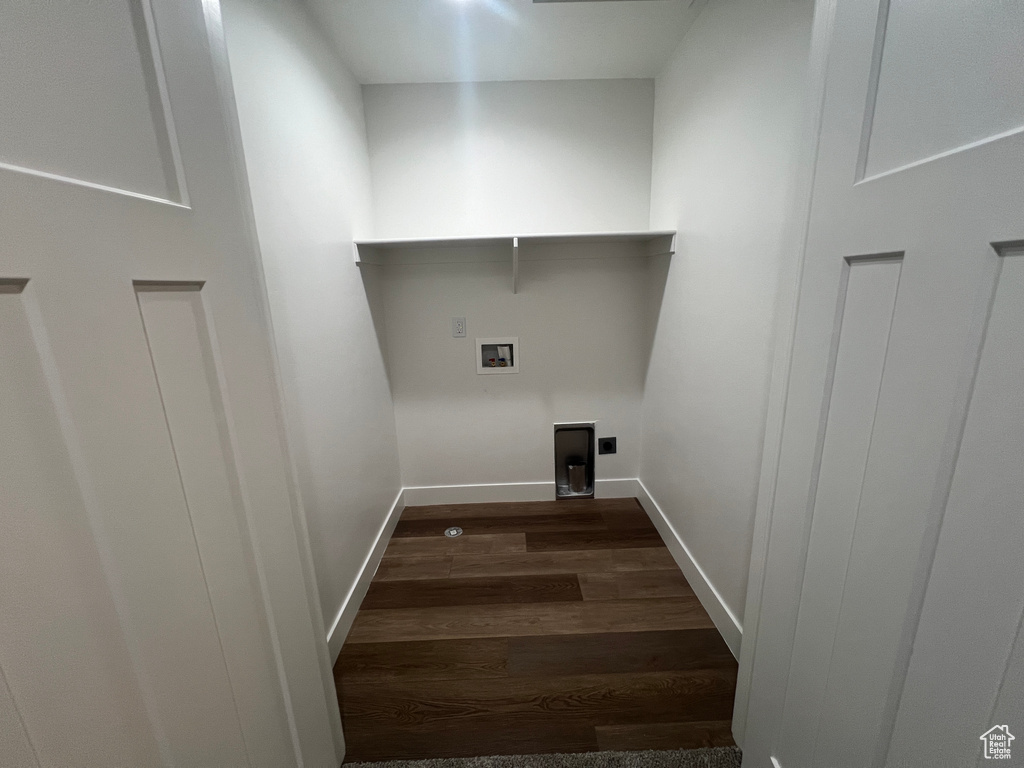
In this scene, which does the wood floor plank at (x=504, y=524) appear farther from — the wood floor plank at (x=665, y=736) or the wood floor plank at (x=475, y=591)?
the wood floor plank at (x=665, y=736)

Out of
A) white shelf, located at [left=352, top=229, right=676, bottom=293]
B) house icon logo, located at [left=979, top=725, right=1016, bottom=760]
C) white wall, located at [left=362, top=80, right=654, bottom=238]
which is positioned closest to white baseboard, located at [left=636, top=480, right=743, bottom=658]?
house icon logo, located at [left=979, top=725, right=1016, bottom=760]

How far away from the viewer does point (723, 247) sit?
1.30m

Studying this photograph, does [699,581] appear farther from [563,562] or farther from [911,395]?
[911,395]

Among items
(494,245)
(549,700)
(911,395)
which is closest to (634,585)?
(549,700)

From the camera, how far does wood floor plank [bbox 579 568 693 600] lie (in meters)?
1.62

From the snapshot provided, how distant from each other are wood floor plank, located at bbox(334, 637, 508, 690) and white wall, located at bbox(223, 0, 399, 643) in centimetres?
17

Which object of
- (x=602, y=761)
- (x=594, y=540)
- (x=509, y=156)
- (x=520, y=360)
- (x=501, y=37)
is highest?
(x=501, y=37)

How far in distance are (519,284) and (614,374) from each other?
0.77 m

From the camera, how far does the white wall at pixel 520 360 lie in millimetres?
2035

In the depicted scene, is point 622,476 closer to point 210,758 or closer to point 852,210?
point 852,210

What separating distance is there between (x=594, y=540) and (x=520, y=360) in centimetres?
106

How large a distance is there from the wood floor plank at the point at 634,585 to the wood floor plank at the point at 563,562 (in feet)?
0.12

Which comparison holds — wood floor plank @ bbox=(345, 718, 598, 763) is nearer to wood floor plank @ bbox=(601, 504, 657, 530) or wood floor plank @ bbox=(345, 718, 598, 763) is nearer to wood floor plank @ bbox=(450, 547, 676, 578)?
wood floor plank @ bbox=(450, 547, 676, 578)

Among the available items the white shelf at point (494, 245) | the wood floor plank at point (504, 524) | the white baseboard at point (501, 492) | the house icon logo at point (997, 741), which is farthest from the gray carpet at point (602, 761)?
the white shelf at point (494, 245)
